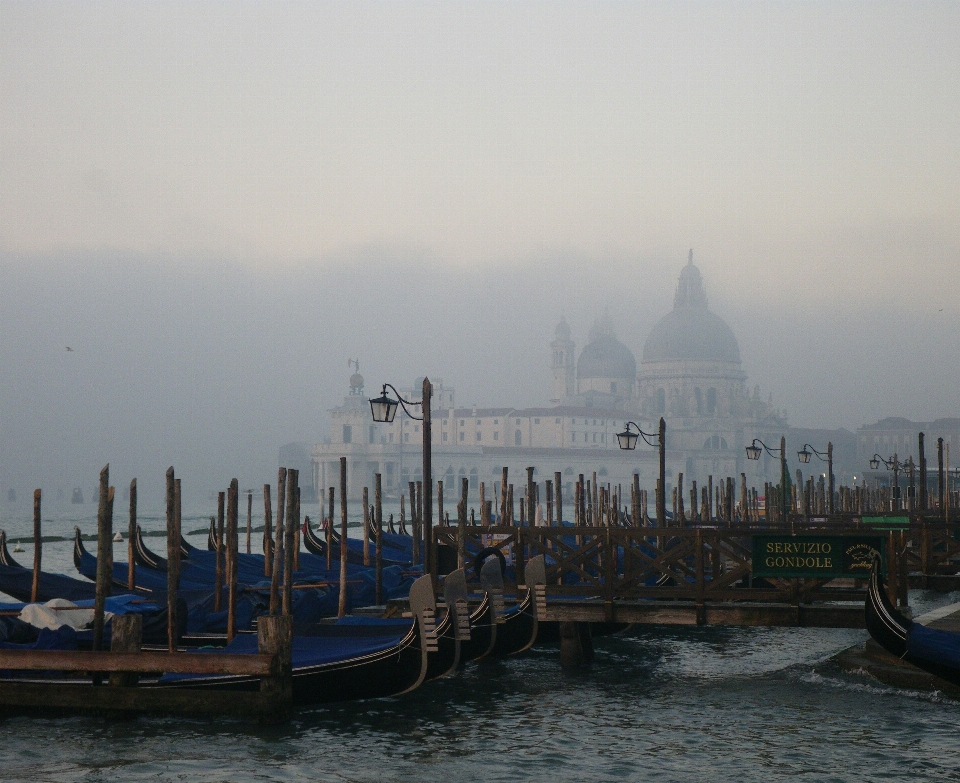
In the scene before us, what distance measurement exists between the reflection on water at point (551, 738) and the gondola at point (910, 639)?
33cm

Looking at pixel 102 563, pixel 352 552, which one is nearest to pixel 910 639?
pixel 102 563

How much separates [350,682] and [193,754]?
113 cm

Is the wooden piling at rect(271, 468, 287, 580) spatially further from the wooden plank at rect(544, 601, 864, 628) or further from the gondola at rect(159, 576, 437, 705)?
the wooden plank at rect(544, 601, 864, 628)

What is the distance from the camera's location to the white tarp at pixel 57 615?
28.1 feet

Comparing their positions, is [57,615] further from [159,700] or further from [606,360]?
[606,360]

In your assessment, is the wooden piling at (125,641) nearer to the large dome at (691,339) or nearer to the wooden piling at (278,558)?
the wooden piling at (278,558)

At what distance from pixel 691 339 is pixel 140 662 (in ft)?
321

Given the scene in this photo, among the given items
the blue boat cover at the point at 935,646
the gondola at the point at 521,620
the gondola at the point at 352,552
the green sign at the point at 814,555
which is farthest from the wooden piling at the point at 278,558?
the gondola at the point at 352,552

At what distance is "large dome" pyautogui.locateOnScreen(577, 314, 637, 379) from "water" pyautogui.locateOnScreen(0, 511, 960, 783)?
332ft

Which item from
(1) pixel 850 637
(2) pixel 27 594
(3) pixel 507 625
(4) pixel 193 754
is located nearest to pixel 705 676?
(3) pixel 507 625

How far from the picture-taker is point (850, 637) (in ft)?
40.5

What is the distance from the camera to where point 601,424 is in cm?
9744

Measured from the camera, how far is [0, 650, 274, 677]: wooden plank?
24.2 feet

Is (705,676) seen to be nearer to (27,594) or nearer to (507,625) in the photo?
(507,625)
